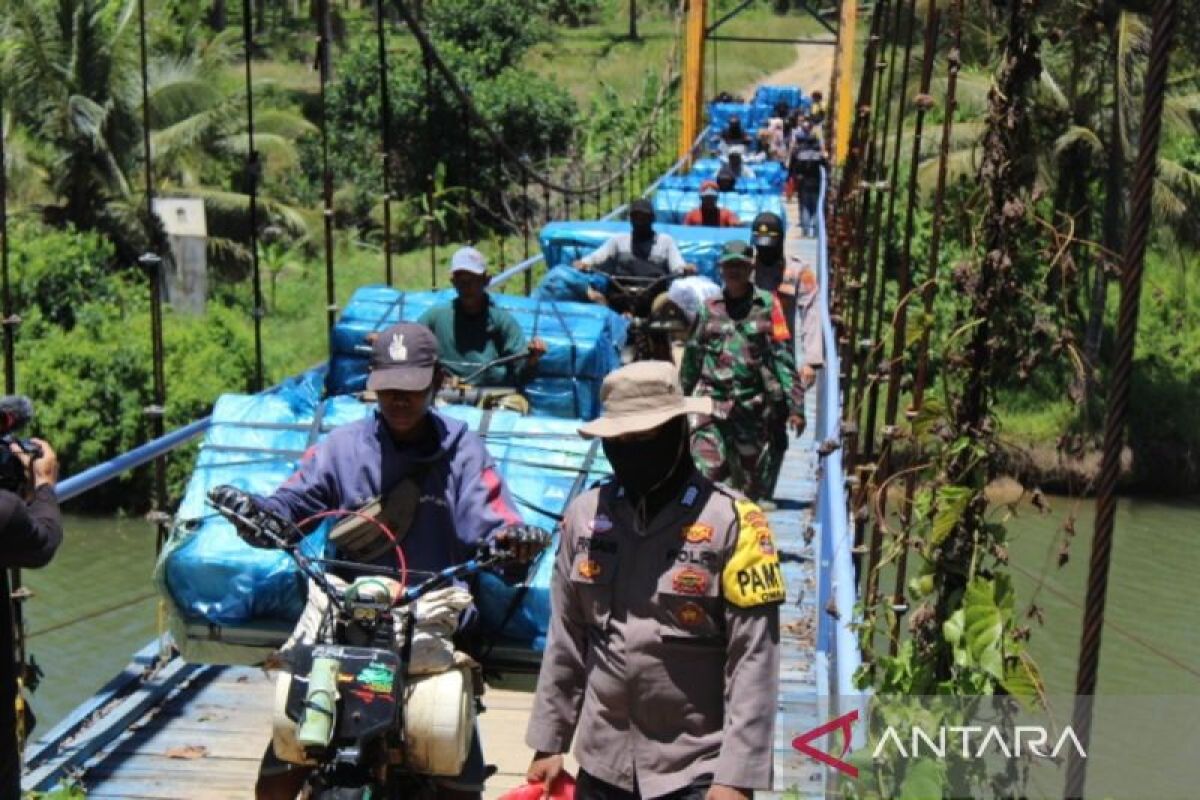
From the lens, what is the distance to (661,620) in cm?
295

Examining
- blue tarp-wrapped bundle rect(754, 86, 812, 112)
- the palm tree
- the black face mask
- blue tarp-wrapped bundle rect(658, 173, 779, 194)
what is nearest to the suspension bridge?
the black face mask

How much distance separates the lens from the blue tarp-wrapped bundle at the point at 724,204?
54.6 ft

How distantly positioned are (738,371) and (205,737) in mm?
2312

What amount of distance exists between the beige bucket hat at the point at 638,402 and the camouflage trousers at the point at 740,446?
331 centimetres

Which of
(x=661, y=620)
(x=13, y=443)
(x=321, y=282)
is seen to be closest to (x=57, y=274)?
(x=321, y=282)

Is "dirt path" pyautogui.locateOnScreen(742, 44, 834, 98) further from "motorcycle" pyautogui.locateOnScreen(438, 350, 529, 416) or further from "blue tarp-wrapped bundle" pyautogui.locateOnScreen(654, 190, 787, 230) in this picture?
"motorcycle" pyautogui.locateOnScreen(438, 350, 529, 416)

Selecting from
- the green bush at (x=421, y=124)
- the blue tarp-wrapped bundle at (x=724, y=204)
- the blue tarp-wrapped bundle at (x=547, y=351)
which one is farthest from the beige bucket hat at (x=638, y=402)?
the green bush at (x=421, y=124)

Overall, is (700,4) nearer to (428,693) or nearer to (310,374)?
(310,374)

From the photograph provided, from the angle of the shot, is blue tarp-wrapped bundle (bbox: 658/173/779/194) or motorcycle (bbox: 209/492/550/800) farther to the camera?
blue tarp-wrapped bundle (bbox: 658/173/779/194)

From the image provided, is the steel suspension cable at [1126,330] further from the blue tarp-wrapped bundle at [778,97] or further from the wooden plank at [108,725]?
the blue tarp-wrapped bundle at [778,97]

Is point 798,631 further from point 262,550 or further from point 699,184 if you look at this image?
point 699,184

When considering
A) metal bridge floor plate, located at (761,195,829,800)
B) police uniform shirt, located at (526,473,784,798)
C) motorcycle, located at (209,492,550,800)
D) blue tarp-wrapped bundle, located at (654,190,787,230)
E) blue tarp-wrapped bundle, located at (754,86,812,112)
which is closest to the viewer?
police uniform shirt, located at (526,473,784,798)

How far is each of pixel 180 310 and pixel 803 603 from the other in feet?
64.0

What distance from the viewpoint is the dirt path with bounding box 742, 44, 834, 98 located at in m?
52.5
